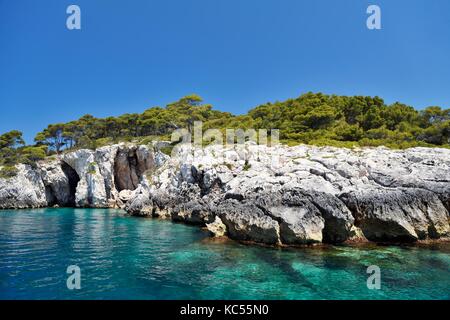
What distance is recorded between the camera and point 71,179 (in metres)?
61.2

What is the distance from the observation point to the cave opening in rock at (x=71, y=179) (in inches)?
2356

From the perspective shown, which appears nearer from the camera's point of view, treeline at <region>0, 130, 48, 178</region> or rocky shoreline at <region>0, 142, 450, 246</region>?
rocky shoreline at <region>0, 142, 450, 246</region>

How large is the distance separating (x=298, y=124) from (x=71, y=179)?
160ft

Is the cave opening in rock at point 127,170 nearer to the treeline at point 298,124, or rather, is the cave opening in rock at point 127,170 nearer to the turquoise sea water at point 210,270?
the treeline at point 298,124

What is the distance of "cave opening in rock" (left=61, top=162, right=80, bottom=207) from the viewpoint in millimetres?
59844

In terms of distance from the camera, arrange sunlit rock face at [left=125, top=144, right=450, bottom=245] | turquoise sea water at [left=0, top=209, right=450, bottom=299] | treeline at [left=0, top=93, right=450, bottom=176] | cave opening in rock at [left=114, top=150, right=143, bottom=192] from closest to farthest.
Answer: turquoise sea water at [left=0, top=209, right=450, bottom=299] → sunlit rock face at [left=125, top=144, right=450, bottom=245] → treeline at [left=0, top=93, right=450, bottom=176] → cave opening in rock at [left=114, top=150, right=143, bottom=192]

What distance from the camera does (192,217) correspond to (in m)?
30.3

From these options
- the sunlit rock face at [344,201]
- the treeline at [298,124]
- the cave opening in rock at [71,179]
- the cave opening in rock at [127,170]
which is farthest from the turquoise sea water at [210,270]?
the cave opening in rock at [71,179]

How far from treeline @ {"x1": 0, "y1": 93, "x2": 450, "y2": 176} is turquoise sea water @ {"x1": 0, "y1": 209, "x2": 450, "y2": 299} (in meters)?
21.9

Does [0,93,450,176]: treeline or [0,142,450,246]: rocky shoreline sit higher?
[0,93,450,176]: treeline

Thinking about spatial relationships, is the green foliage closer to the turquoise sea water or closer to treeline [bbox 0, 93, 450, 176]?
treeline [bbox 0, 93, 450, 176]

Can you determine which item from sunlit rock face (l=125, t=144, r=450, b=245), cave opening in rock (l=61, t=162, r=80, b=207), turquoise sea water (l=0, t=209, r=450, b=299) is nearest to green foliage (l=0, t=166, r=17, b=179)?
cave opening in rock (l=61, t=162, r=80, b=207)
